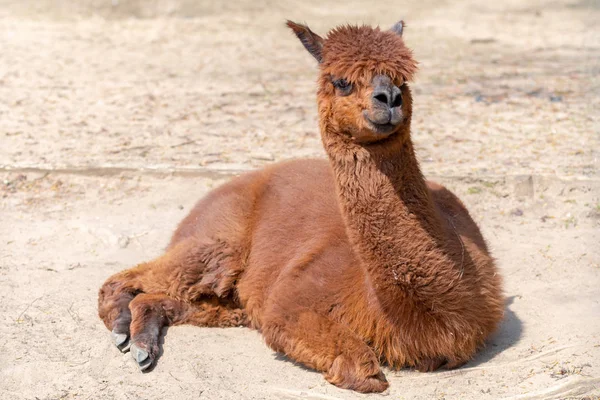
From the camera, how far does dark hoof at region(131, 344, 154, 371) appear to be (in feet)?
17.8

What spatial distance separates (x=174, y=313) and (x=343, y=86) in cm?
235

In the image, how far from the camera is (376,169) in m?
4.82

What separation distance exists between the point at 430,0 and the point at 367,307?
14.7 meters

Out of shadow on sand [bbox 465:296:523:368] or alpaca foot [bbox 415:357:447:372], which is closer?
alpaca foot [bbox 415:357:447:372]

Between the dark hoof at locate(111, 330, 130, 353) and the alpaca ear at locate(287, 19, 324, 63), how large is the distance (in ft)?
7.87

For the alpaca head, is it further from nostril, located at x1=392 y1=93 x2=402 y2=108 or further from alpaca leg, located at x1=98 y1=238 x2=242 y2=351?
alpaca leg, located at x1=98 y1=238 x2=242 y2=351

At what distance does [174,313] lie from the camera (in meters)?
6.18

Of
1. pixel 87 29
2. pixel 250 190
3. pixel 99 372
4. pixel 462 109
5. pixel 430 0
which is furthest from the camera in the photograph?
pixel 430 0

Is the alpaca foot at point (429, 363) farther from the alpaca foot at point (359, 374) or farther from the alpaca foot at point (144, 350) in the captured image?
the alpaca foot at point (144, 350)

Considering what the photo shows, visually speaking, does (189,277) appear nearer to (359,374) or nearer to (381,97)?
(359,374)

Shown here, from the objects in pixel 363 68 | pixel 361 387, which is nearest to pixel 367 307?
pixel 361 387

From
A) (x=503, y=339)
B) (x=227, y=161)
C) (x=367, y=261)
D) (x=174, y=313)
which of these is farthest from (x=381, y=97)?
(x=227, y=161)

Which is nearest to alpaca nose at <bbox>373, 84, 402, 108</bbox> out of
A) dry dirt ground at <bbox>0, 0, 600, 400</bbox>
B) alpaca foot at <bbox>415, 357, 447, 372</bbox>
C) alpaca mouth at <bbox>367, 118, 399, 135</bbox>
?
alpaca mouth at <bbox>367, 118, 399, 135</bbox>

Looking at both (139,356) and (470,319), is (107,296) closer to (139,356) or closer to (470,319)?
(139,356)
